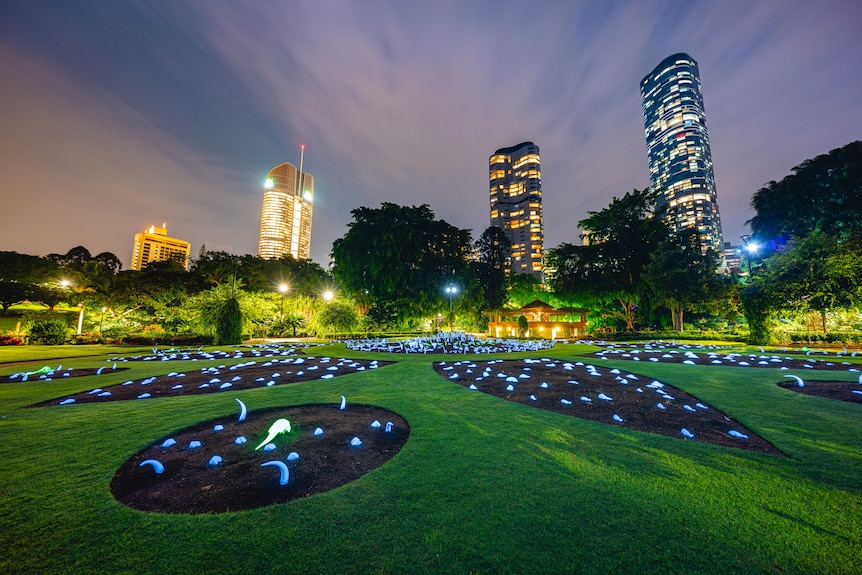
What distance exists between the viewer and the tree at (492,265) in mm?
41500

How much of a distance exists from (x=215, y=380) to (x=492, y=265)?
123ft

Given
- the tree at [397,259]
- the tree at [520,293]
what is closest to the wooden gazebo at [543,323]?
the tree at [397,259]

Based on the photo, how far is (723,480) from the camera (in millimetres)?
2928

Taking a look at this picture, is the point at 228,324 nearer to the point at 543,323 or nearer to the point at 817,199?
the point at 543,323

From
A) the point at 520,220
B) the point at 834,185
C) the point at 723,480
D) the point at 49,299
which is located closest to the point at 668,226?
the point at 834,185

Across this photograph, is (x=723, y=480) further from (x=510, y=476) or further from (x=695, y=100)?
(x=695, y=100)

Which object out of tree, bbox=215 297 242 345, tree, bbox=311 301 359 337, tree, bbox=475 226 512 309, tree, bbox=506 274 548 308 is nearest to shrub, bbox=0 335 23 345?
tree, bbox=215 297 242 345

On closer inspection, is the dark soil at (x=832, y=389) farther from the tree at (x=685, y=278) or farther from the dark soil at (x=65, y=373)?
the tree at (x=685, y=278)

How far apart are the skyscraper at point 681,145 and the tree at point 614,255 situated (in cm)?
13033

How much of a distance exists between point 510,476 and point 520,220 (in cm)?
13282

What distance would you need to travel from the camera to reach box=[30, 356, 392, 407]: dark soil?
621 cm

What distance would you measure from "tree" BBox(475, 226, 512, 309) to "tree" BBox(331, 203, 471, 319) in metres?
8.58

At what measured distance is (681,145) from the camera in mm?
147625

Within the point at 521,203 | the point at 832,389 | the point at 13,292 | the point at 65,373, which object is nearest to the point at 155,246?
the point at 13,292
